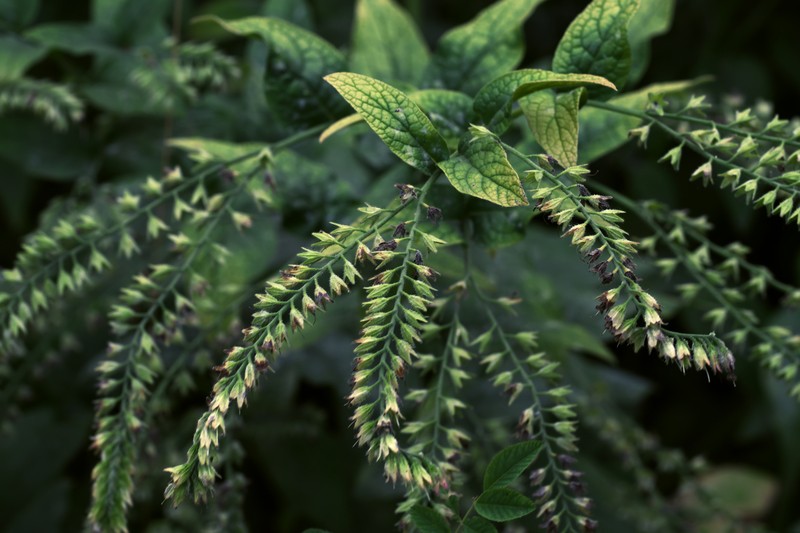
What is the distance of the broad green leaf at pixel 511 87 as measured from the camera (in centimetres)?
110

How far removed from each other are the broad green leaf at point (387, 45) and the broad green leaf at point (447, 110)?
1.23 feet

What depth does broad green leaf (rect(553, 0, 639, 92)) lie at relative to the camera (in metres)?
1.21

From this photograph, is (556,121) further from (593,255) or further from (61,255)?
(61,255)

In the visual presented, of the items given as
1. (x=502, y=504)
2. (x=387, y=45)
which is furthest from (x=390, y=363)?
(x=387, y=45)

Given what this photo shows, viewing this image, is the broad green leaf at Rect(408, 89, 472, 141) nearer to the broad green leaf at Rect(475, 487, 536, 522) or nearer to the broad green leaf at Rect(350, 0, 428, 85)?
the broad green leaf at Rect(350, 0, 428, 85)

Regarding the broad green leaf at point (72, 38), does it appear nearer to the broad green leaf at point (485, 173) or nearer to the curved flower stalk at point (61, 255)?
the curved flower stalk at point (61, 255)

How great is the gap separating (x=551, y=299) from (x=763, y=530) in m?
0.63

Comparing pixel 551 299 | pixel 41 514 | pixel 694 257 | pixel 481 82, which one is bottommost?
pixel 41 514

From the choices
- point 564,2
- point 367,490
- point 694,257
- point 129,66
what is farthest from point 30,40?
point 564,2

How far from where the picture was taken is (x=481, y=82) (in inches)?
56.9

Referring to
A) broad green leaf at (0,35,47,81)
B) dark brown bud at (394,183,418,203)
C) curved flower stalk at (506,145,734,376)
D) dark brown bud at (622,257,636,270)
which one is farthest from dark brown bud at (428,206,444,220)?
broad green leaf at (0,35,47,81)

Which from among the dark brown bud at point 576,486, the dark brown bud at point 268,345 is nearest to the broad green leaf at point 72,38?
the dark brown bud at point 268,345

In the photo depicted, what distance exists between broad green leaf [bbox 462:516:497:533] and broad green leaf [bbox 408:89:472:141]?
564mm

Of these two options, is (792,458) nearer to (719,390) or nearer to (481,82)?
(719,390)
